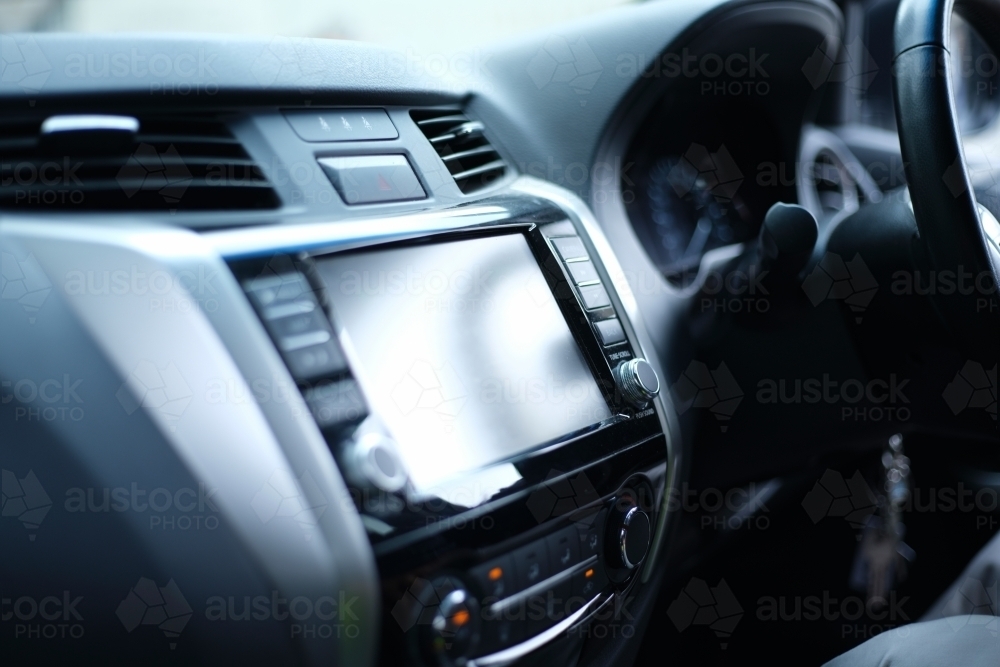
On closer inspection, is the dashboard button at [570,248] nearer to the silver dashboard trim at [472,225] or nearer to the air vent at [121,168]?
the silver dashboard trim at [472,225]

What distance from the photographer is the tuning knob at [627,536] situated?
0.86 meters

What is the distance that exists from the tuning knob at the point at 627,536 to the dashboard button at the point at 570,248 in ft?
0.90

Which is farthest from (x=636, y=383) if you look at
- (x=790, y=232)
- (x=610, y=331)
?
(x=790, y=232)

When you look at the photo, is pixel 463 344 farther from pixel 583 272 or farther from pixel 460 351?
pixel 583 272

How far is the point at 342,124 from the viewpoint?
35.2 inches

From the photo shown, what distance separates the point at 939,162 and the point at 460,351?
515mm

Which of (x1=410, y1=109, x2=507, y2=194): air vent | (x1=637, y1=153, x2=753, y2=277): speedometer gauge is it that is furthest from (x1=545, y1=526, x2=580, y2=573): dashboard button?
(x1=637, y1=153, x2=753, y2=277): speedometer gauge

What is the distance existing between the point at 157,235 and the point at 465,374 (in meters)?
0.28

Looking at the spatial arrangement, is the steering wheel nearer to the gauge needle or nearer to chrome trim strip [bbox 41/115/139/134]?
the gauge needle

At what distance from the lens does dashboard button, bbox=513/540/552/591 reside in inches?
29.5

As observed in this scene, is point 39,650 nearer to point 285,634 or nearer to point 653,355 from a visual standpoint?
point 285,634

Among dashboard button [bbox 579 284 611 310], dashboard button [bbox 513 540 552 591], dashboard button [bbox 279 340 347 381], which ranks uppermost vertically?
dashboard button [bbox 279 340 347 381]

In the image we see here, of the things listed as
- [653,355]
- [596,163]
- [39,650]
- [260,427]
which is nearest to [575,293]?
[653,355]

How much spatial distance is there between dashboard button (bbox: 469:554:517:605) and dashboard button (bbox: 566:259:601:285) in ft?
1.13
